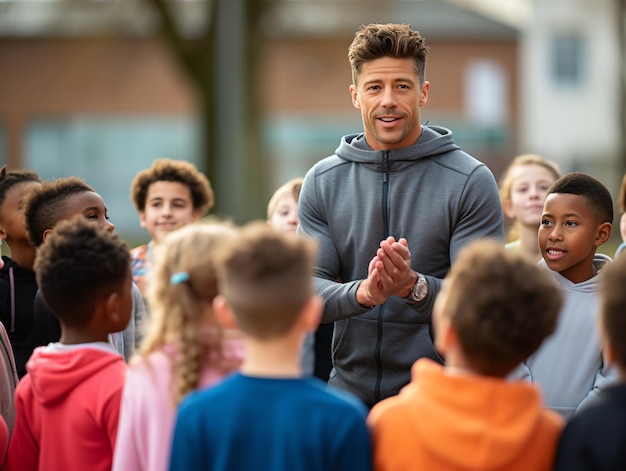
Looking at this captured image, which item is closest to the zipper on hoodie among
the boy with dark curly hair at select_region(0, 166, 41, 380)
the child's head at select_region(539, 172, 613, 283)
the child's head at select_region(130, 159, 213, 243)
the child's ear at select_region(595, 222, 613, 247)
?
the child's head at select_region(539, 172, 613, 283)

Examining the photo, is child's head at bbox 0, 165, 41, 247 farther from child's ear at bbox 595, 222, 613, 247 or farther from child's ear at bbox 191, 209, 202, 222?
child's ear at bbox 595, 222, 613, 247

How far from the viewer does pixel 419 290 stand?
3.93 m

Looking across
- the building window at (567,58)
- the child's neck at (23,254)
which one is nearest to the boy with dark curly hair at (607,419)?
the child's neck at (23,254)

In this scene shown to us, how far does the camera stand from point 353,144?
176 inches

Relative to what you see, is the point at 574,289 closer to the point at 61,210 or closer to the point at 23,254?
the point at 61,210

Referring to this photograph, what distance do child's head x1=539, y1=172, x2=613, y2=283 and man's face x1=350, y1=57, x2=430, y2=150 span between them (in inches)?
38.6

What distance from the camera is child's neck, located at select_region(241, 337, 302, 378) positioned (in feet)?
9.04

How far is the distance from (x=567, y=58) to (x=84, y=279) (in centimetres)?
3788

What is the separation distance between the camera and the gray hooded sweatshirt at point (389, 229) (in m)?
4.14

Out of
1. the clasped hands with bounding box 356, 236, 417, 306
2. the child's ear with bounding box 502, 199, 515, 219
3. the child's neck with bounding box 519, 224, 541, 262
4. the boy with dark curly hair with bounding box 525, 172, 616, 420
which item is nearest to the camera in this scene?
the clasped hands with bounding box 356, 236, 417, 306

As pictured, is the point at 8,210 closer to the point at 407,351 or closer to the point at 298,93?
the point at 407,351

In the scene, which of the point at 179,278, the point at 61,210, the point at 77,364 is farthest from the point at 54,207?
the point at 179,278

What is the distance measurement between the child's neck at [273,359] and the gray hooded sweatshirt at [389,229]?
48.1 inches

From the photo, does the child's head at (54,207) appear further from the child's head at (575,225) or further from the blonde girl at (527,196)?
the blonde girl at (527,196)
